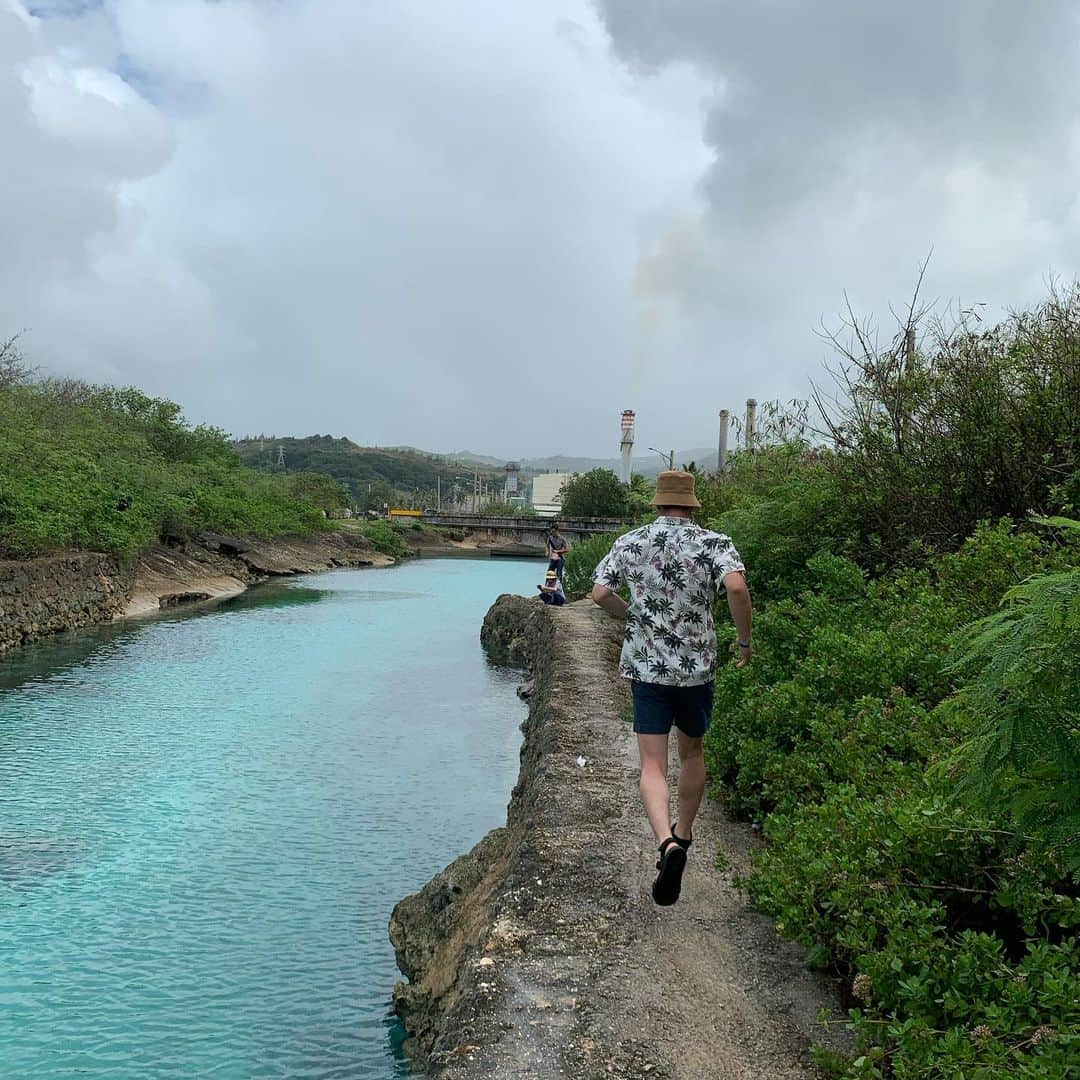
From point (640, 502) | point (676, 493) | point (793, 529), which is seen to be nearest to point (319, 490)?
point (640, 502)

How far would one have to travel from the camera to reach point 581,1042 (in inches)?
143

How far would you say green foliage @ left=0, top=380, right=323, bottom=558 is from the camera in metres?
25.0

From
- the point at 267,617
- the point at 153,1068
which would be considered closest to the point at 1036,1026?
the point at 153,1068

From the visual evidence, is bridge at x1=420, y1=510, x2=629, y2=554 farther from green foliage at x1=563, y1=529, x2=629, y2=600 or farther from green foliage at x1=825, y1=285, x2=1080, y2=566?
green foliage at x1=825, y1=285, x2=1080, y2=566

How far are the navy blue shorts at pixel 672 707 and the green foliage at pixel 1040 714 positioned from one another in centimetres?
159

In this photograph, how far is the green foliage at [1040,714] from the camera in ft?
10.7

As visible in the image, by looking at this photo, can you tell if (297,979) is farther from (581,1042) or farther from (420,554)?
(420,554)

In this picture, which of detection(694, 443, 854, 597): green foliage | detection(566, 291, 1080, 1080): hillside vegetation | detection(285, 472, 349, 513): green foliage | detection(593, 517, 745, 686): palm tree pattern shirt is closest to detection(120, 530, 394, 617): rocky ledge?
detection(285, 472, 349, 513): green foliage

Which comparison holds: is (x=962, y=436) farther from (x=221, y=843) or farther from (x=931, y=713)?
(x=221, y=843)

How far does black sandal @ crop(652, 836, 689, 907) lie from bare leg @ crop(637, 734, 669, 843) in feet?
0.58

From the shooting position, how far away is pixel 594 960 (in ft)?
14.0

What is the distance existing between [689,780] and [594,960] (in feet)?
3.54

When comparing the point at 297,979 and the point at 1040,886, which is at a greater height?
the point at 1040,886

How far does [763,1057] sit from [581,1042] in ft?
2.12
